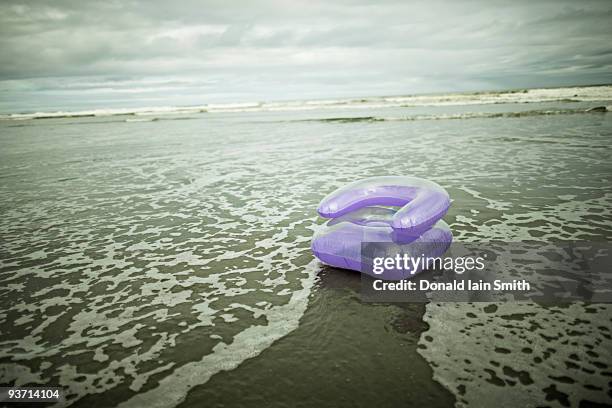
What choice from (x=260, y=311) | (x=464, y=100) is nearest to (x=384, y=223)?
(x=260, y=311)

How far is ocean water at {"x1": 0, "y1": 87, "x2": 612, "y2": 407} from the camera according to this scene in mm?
3172

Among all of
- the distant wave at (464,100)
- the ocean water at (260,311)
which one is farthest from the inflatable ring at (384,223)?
the distant wave at (464,100)

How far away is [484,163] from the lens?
11961mm

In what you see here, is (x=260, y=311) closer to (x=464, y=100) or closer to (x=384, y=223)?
(x=384, y=223)

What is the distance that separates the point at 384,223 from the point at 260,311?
7.41 ft

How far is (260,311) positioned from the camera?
171 inches

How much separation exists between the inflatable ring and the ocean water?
17.6 inches

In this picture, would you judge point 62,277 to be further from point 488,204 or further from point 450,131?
point 450,131

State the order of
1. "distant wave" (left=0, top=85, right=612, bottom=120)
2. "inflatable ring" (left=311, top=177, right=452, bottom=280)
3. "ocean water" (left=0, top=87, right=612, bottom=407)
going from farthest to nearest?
"distant wave" (left=0, top=85, right=612, bottom=120) → "inflatable ring" (left=311, top=177, right=452, bottom=280) → "ocean water" (left=0, top=87, right=612, bottom=407)

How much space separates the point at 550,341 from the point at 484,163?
9563 millimetres

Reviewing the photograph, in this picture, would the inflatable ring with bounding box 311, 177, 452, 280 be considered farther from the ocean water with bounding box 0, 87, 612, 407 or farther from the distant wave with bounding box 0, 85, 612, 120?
the distant wave with bounding box 0, 85, 612, 120

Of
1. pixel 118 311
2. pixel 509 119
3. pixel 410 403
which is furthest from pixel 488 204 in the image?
pixel 509 119

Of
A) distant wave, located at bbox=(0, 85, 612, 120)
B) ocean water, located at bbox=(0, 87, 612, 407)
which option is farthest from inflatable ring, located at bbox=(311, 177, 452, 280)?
distant wave, located at bbox=(0, 85, 612, 120)

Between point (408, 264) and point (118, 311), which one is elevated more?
point (408, 264)
